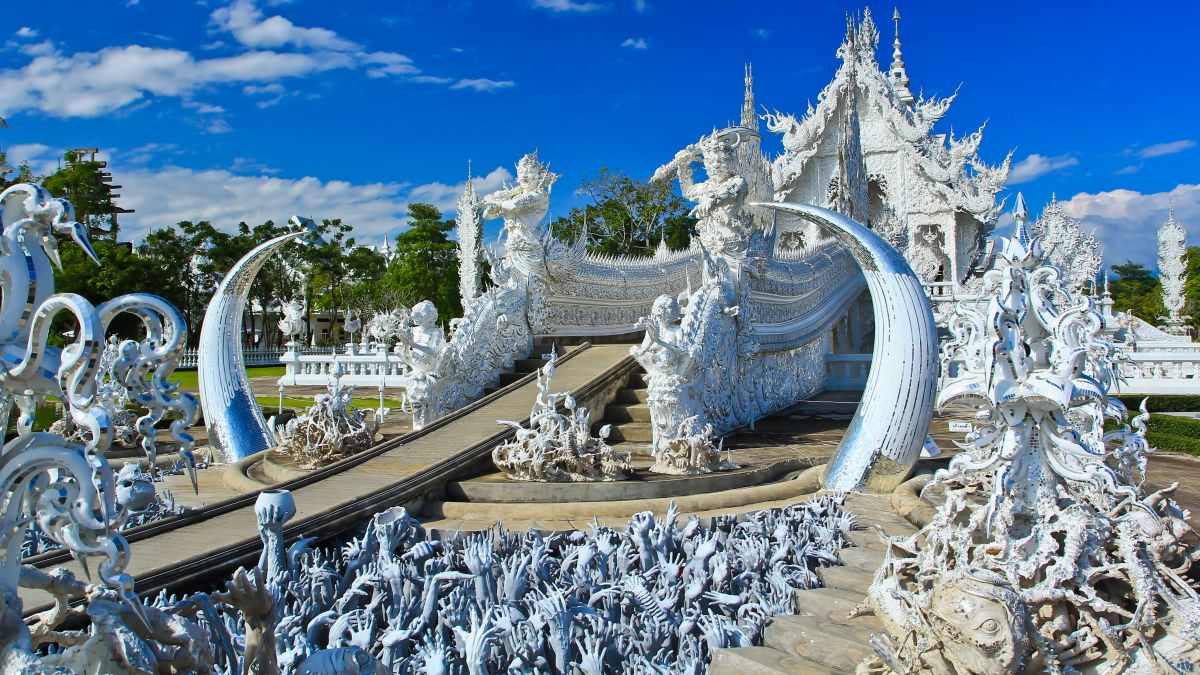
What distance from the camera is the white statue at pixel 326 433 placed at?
24.2 ft

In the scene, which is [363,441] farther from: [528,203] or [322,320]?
[322,320]

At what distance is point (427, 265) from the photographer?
36.3 m

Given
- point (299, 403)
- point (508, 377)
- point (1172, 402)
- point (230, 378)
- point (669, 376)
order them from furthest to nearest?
point (299, 403) → point (1172, 402) → point (508, 377) → point (230, 378) → point (669, 376)

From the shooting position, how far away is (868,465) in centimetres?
615

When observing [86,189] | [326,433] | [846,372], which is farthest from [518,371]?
[86,189]

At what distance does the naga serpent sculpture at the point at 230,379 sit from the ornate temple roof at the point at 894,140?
60.0 feet

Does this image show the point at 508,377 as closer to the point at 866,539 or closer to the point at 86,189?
the point at 866,539

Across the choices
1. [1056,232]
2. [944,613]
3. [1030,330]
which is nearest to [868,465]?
[1030,330]

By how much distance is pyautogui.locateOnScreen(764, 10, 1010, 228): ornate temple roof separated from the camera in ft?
82.2

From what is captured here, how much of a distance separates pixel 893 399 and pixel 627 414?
3.21 m

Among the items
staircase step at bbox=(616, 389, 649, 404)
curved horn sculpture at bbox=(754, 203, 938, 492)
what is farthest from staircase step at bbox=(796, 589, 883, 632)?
staircase step at bbox=(616, 389, 649, 404)

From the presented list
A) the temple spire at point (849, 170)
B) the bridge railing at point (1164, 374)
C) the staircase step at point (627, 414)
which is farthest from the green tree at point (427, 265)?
the staircase step at point (627, 414)

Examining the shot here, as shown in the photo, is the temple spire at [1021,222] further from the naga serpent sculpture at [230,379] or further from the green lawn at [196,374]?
the green lawn at [196,374]

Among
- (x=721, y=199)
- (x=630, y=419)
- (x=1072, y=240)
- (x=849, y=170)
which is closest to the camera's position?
(x=630, y=419)
